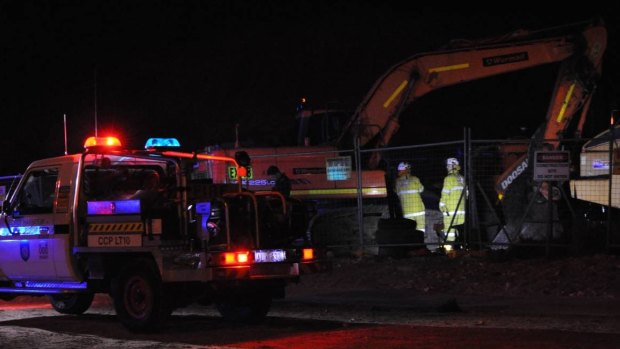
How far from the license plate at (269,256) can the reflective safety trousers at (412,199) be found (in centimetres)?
722

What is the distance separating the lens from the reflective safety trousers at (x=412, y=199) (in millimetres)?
16406

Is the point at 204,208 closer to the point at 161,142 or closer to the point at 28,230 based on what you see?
the point at 28,230

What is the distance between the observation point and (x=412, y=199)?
16.5 meters

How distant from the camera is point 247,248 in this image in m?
9.37

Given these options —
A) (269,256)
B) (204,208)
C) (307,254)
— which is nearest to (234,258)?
(269,256)

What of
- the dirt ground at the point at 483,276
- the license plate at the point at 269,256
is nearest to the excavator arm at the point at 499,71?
the dirt ground at the point at 483,276

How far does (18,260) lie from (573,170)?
10313 mm

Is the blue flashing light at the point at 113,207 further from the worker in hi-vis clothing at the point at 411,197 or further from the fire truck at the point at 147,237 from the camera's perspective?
the worker in hi-vis clothing at the point at 411,197

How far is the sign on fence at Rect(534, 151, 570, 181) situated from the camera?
45.0 ft

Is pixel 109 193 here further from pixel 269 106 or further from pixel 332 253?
pixel 269 106

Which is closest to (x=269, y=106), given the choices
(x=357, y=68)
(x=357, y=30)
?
(x=357, y=68)

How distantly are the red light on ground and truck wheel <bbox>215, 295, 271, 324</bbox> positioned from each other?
868mm

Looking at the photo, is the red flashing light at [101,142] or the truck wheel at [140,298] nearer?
the truck wheel at [140,298]

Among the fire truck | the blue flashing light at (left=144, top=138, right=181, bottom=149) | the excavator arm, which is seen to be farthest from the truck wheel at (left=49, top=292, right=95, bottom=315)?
the excavator arm
